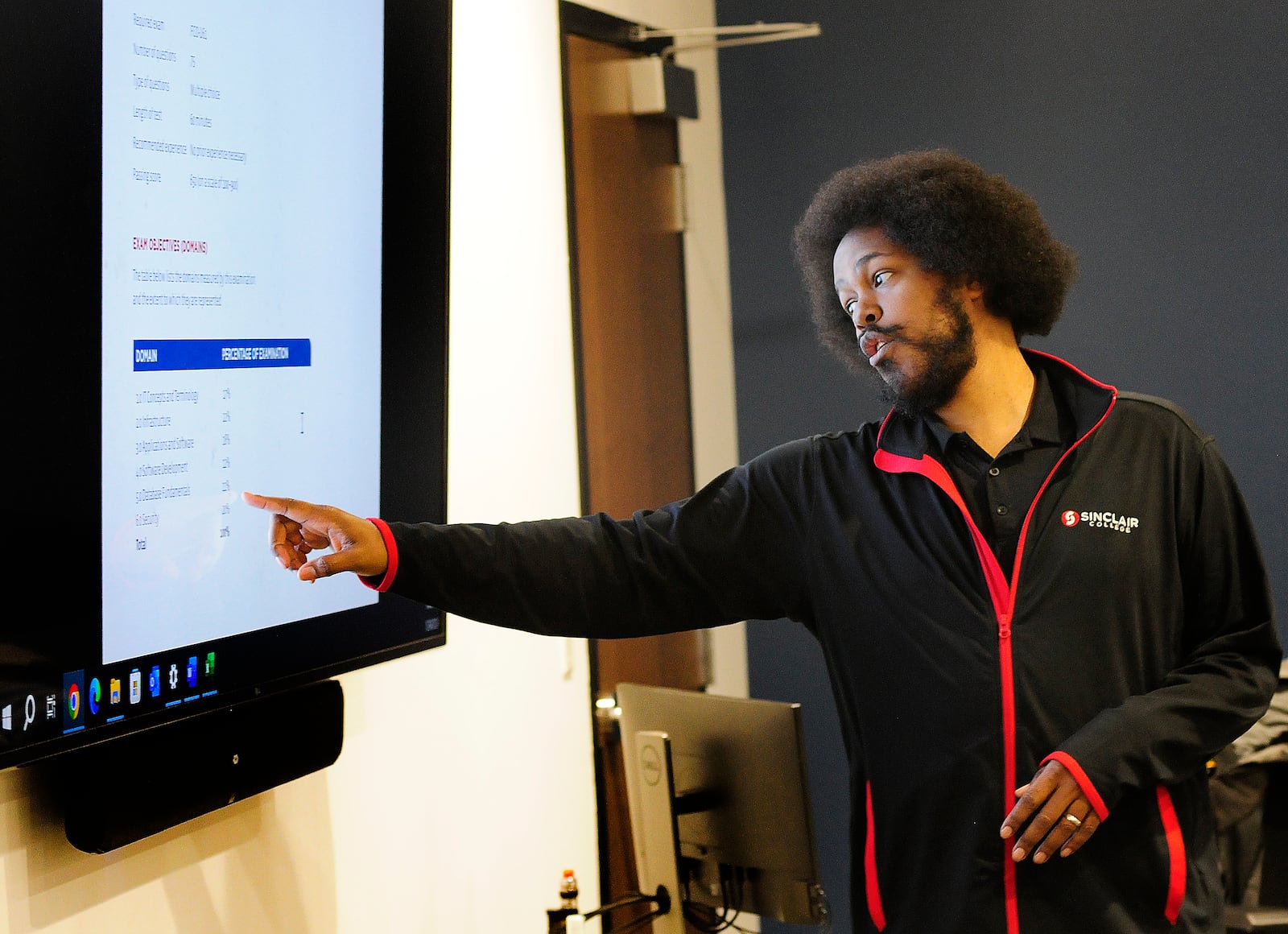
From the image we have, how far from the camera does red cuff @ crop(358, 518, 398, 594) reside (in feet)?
4.87

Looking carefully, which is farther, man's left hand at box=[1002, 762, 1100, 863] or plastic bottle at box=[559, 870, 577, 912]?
plastic bottle at box=[559, 870, 577, 912]

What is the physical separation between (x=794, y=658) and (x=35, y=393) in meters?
2.57

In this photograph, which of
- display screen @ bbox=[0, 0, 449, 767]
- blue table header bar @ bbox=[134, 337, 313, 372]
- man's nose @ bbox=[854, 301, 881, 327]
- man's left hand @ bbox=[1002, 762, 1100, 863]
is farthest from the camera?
man's nose @ bbox=[854, 301, 881, 327]

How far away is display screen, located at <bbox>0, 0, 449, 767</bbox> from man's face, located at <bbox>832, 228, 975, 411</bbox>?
64 cm

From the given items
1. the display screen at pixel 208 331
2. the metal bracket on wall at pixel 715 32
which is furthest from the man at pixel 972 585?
the metal bracket on wall at pixel 715 32

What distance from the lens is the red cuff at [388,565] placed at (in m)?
1.49

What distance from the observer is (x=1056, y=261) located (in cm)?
192

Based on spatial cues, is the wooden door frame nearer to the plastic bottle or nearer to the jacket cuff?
the plastic bottle

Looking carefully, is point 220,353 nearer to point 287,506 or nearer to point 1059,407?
point 287,506

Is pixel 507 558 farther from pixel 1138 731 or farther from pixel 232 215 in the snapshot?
pixel 1138 731

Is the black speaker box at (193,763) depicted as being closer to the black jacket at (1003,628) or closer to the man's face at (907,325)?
the black jacket at (1003,628)

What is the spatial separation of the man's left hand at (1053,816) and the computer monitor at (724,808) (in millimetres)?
440

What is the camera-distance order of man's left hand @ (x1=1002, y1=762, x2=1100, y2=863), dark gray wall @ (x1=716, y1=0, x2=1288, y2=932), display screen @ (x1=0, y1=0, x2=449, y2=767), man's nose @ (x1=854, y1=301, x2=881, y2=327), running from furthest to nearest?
dark gray wall @ (x1=716, y1=0, x2=1288, y2=932) → man's nose @ (x1=854, y1=301, x2=881, y2=327) → man's left hand @ (x1=1002, y1=762, x2=1100, y2=863) → display screen @ (x1=0, y1=0, x2=449, y2=767)

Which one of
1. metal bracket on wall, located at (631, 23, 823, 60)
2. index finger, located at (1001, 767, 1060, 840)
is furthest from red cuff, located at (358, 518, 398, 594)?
metal bracket on wall, located at (631, 23, 823, 60)
